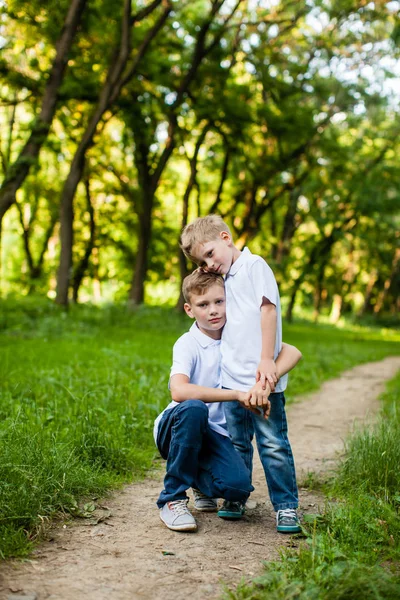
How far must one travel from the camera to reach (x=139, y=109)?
18.2 meters

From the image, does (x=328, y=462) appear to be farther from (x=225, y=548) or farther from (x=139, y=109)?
(x=139, y=109)

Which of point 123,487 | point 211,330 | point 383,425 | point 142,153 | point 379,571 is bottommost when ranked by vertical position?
point 123,487

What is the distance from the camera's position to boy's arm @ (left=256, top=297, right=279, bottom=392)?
3645 millimetres

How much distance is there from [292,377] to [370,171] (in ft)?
51.9

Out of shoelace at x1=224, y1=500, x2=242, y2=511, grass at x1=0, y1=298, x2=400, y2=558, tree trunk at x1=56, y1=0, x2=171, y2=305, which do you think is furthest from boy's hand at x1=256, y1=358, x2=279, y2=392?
tree trunk at x1=56, y1=0, x2=171, y2=305

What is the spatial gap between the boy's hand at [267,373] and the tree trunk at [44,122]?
33.0ft

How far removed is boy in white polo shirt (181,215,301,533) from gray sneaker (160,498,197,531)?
51 cm

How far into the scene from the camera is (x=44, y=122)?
13.1 meters

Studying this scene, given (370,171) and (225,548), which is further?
(370,171)

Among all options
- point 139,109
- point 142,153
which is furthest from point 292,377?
point 142,153

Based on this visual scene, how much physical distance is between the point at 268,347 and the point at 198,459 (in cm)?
83

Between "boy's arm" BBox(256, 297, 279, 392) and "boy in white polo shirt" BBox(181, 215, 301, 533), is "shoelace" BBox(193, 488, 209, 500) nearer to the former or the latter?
"boy in white polo shirt" BBox(181, 215, 301, 533)

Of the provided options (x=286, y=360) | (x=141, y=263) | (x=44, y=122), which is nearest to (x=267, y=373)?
(x=286, y=360)

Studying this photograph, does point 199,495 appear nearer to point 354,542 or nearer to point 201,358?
point 201,358
